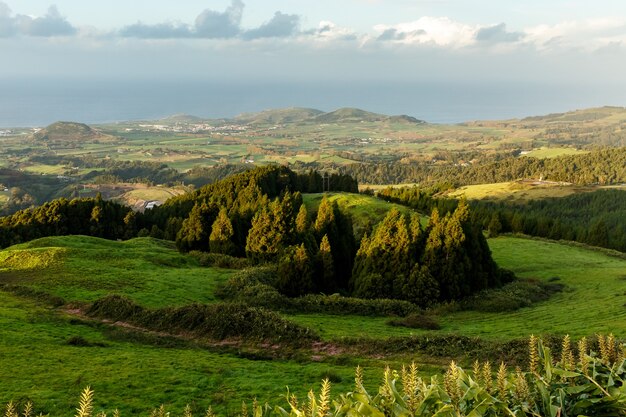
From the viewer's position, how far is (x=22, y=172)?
155000 mm

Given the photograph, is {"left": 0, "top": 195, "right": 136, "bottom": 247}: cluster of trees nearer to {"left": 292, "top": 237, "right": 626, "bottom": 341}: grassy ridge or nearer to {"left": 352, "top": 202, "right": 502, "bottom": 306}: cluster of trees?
{"left": 352, "top": 202, "right": 502, "bottom": 306}: cluster of trees

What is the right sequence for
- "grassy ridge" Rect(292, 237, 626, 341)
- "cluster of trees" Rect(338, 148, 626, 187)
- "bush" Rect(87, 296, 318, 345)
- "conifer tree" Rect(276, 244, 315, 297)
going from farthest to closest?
1. "cluster of trees" Rect(338, 148, 626, 187)
2. "conifer tree" Rect(276, 244, 315, 297)
3. "grassy ridge" Rect(292, 237, 626, 341)
4. "bush" Rect(87, 296, 318, 345)

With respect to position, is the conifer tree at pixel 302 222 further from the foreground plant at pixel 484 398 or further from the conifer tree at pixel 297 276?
the foreground plant at pixel 484 398

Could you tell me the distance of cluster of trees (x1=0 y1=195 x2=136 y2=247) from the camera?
4956 cm

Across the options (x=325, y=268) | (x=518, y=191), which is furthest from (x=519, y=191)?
(x=325, y=268)

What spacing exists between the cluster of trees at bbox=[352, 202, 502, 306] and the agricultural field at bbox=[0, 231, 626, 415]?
3.59 m

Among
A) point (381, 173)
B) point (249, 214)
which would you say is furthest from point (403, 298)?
point (381, 173)

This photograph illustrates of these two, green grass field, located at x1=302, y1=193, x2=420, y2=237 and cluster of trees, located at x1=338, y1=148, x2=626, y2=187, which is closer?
green grass field, located at x1=302, y1=193, x2=420, y2=237

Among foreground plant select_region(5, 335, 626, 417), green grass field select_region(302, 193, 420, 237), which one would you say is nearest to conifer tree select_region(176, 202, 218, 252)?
green grass field select_region(302, 193, 420, 237)

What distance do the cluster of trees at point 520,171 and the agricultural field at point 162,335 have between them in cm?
13964

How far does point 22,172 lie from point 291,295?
516 ft

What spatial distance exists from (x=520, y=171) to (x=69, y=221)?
166m

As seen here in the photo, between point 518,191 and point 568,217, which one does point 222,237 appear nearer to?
point 568,217

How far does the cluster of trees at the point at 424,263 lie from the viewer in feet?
107
